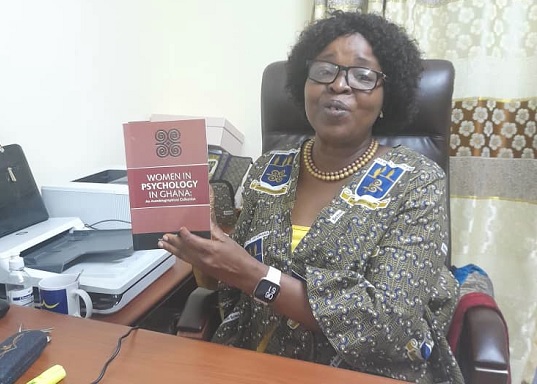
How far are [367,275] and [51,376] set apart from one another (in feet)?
2.01

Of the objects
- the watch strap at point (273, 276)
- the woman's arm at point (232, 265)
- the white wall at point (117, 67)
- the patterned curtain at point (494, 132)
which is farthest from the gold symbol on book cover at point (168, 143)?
the patterned curtain at point (494, 132)

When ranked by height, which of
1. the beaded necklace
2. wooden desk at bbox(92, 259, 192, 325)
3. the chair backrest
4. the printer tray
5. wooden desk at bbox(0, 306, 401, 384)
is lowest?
wooden desk at bbox(92, 259, 192, 325)

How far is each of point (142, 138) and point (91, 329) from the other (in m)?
0.39

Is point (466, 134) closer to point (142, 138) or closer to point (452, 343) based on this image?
point (452, 343)

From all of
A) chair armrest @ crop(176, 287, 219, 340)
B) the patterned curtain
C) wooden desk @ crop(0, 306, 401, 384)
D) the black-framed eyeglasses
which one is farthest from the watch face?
the patterned curtain

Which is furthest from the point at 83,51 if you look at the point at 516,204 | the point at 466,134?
the point at 516,204

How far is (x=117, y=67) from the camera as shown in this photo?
1.75 meters

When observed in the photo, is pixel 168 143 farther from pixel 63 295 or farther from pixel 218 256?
pixel 63 295

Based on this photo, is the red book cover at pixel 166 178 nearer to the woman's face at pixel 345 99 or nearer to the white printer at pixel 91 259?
the white printer at pixel 91 259

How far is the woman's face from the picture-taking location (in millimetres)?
1040

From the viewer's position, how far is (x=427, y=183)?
99cm

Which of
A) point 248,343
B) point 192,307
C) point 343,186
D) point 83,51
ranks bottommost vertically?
point 248,343

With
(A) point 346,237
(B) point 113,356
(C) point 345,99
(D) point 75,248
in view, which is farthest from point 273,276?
(D) point 75,248

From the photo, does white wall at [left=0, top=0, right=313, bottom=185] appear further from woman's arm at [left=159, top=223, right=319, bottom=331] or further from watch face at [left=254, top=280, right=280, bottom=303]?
watch face at [left=254, top=280, right=280, bottom=303]
